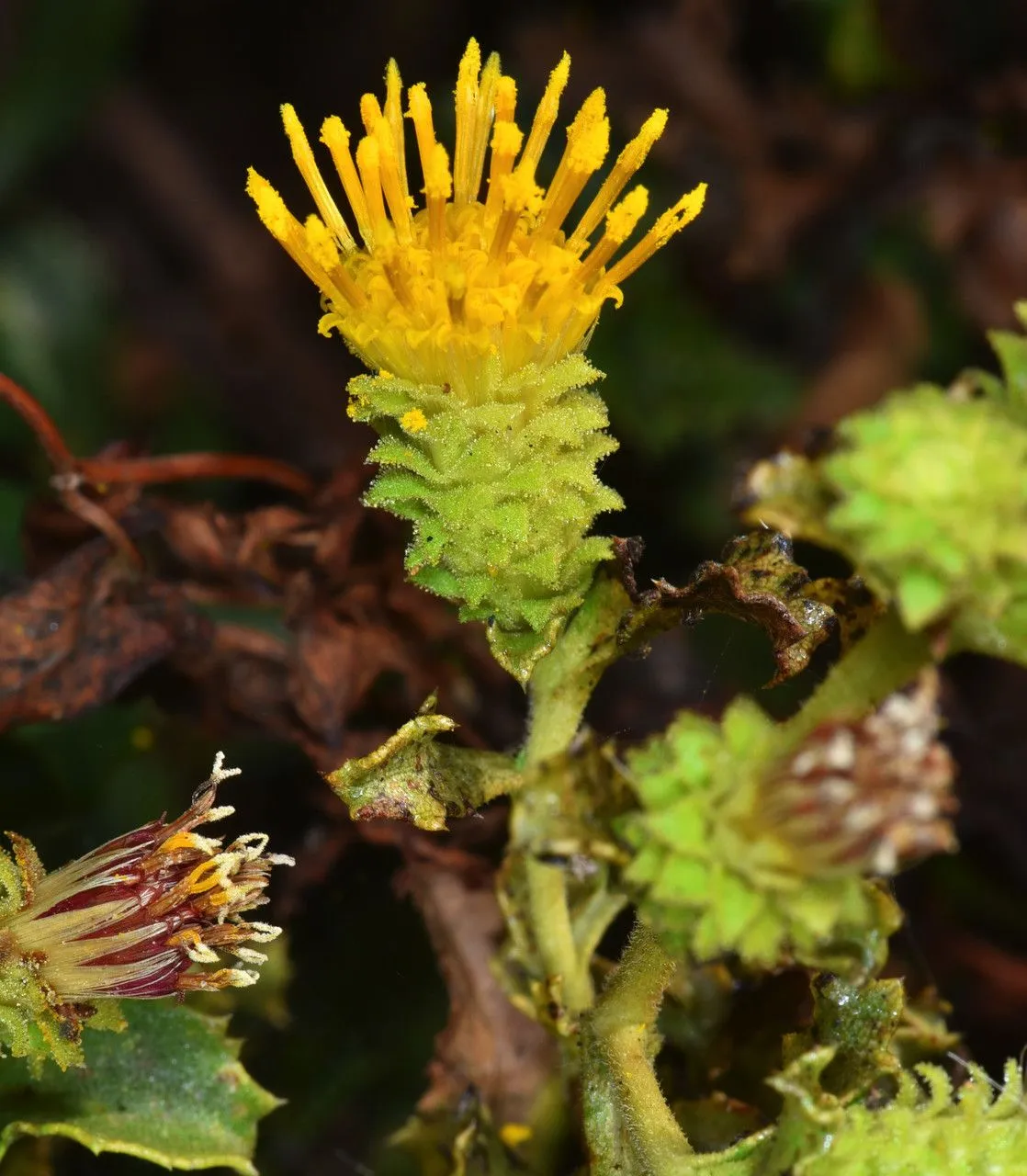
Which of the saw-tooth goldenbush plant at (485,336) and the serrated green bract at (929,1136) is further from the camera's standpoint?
the saw-tooth goldenbush plant at (485,336)

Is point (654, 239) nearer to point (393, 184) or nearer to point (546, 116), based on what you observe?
point (546, 116)

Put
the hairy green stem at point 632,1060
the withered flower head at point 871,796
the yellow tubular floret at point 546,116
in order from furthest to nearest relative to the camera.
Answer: the yellow tubular floret at point 546,116, the hairy green stem at point 632,1060, the withered flower head at point 871,796

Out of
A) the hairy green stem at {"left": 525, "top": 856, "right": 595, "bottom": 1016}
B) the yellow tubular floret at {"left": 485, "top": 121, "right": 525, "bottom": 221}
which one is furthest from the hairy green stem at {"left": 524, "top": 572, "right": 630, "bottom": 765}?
the yellow tubular floret at {"left": 485, "top": 121, "right": 525, "bottom": 221}

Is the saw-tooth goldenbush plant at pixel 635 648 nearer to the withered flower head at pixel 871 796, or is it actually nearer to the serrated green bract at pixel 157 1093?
the withered flower head at pixel 871 796

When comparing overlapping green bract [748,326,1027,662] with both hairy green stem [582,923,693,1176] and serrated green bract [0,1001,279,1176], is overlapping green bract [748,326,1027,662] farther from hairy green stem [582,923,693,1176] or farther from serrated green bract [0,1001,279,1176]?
serrated green bract [0,1001,279,1176]

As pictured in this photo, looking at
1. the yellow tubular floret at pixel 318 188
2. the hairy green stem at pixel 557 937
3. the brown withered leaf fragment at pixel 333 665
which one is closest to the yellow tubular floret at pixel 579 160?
the yellow tubular floret at pixel 318 188

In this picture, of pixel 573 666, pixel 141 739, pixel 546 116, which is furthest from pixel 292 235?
pixel 141 739

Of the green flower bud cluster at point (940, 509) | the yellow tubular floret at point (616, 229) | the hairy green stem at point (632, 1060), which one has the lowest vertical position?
the hairy green stem at point (632, 1060)
